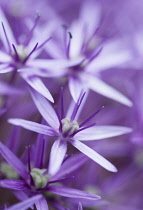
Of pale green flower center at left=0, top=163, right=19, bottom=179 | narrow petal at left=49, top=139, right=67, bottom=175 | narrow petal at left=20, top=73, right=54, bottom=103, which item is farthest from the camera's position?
pale green flower center at left=0, top=163, right=19, bottom=179

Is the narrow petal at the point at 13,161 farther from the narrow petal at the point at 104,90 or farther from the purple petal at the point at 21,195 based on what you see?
the narrow petal at the point at 104,90

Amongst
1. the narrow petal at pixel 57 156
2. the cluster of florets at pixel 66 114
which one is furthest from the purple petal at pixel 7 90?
the narrow petal at pixel 57 156

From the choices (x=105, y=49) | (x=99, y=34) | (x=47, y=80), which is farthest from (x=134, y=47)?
(x=47, y=80)

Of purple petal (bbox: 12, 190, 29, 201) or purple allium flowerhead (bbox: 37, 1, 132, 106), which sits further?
purple allium flowerhead (bbox: 37, 1, 132, 106)

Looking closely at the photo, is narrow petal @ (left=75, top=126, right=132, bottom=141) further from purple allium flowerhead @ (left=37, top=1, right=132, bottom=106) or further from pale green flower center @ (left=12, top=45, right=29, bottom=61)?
pale green flower center @ (left=12, top=45, right=29, bottom=61)

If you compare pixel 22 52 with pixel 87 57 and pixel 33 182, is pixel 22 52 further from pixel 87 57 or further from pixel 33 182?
pixel 33 182

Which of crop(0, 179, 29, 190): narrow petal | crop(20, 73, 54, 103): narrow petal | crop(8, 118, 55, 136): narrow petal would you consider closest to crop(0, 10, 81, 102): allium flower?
crop(20, 73, 54, 103): narrow petal
